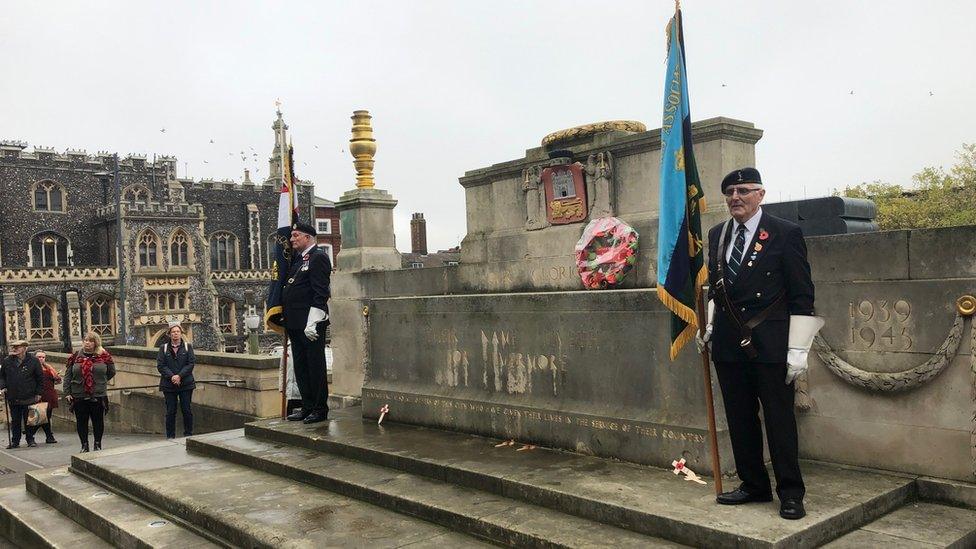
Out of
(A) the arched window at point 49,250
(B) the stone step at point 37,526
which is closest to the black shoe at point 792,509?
(B) the stone step at point 37,526

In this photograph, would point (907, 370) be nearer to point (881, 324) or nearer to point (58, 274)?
point (881, 324)

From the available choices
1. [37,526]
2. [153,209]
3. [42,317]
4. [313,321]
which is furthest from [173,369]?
[153,209]

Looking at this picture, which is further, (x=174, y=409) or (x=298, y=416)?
(x=174, y=409)

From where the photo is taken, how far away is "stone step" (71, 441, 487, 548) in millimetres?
5188

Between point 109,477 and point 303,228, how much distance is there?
3219 mm

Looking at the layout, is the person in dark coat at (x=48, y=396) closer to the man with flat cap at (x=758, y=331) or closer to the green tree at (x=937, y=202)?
the man with flat cap at (x=758, y=331)

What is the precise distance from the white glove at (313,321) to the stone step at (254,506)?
1.51 m

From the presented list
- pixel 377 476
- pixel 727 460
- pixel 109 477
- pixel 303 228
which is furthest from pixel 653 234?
pixel 109 477

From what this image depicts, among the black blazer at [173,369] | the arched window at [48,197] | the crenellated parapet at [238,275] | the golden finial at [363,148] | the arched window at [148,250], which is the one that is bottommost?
the black blazer at [173,369]

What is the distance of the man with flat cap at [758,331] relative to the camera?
14.5ft

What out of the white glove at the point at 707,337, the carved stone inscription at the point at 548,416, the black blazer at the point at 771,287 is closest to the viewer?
the black blazer at the point at 771,287

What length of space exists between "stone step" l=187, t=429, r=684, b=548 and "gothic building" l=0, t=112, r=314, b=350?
48.3 meters

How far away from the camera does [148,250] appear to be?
5522 centimetres

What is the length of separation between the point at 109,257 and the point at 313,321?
2133 inches
